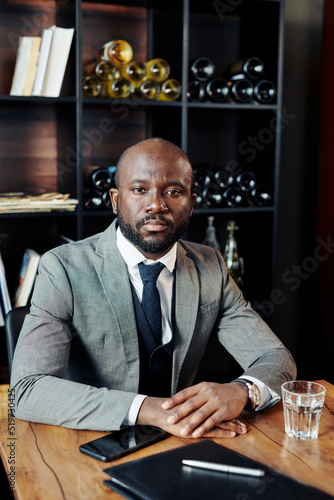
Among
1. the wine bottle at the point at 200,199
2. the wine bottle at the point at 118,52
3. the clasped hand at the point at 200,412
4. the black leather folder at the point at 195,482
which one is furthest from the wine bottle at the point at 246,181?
the black leather folder at the point at 195,482

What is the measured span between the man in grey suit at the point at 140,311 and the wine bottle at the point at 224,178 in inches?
46.8

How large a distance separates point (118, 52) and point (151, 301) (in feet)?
5.14

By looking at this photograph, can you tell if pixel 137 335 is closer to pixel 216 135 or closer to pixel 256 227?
pixel 256 227

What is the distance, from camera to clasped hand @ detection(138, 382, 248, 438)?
121 centimetres

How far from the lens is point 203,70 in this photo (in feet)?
9.41

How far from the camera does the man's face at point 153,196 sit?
1631 mm

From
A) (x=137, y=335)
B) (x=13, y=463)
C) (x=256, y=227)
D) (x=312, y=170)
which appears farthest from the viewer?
(x=312, y=170)

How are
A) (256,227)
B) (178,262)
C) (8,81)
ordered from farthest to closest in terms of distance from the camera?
(256,227), (8,81), (178,262)

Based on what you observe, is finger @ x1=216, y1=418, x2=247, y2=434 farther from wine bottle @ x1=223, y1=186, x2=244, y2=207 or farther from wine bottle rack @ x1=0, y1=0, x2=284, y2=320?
wine bottle @ x1=223, y1=186, x2=244, y2=207

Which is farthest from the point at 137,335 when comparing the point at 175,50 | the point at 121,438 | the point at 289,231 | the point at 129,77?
the point at 289,231

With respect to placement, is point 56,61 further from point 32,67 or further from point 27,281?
point 27,281

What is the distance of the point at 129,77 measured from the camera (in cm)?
276

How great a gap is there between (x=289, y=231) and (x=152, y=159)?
203cm

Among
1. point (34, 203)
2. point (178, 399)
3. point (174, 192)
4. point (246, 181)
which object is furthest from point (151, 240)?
point (246, 181)
